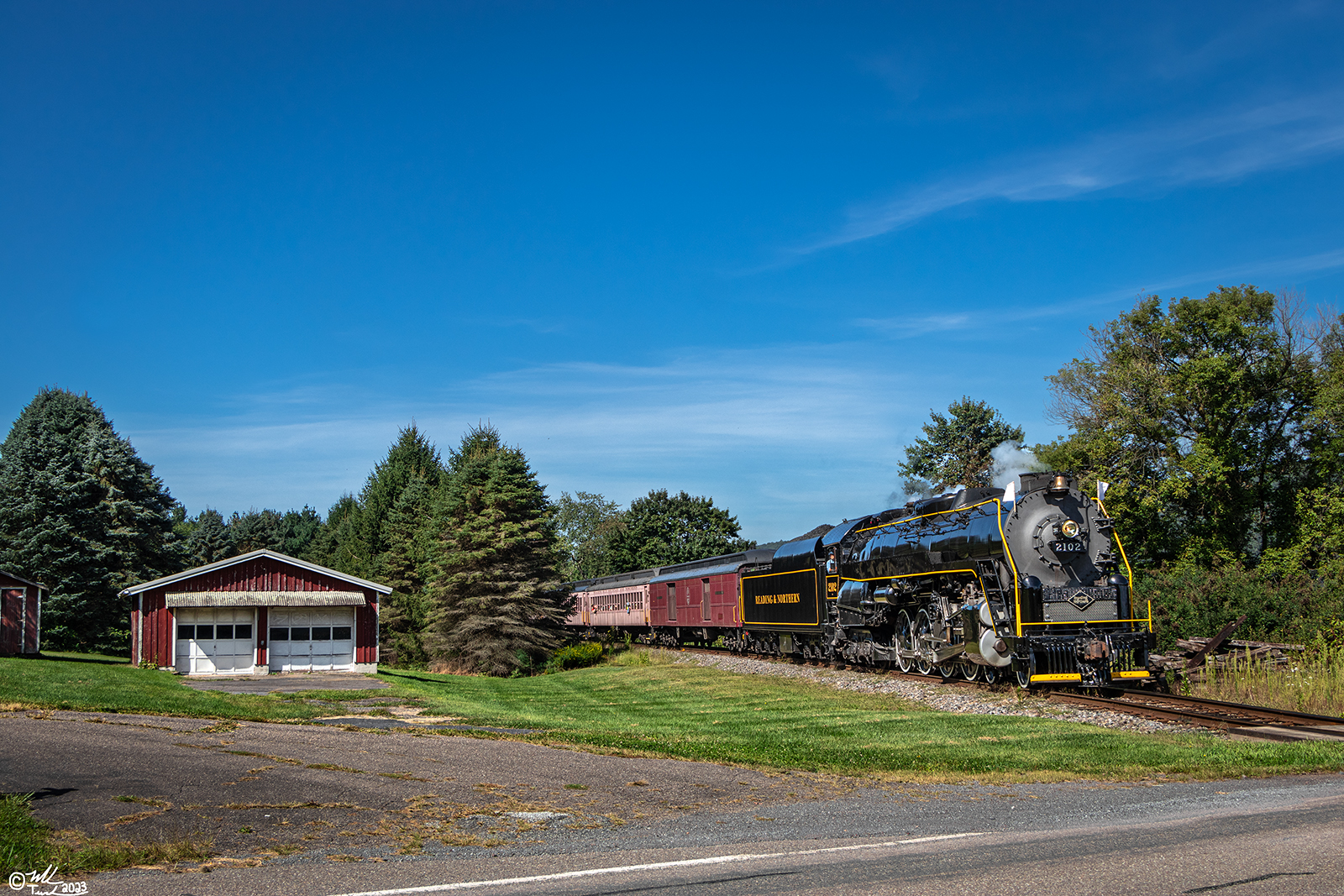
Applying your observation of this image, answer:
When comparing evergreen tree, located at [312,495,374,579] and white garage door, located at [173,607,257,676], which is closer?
white garage door, located at [173,607,257,676]

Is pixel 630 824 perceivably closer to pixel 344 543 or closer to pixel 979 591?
pixel 979 591

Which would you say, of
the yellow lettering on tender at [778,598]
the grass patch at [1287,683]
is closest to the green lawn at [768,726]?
the yellow lettering on tender at [778,598]

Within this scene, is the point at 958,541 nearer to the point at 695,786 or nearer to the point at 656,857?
the point at 695,786

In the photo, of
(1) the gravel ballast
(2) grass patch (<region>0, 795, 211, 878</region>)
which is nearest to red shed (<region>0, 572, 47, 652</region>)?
(1) the gravel ballast

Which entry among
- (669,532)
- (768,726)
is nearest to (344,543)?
(669,532)

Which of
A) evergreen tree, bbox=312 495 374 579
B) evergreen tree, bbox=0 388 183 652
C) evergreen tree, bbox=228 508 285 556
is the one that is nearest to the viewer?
evergreen tree, bbox=0 388 183 652

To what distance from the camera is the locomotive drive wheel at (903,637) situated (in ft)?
81.1

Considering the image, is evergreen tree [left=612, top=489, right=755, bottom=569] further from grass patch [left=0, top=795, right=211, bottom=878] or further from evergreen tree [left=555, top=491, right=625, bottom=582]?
grass patch [left=0, top=795, right=211, bottom=878]

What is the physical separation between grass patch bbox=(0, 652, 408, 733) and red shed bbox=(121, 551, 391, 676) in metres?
2.88

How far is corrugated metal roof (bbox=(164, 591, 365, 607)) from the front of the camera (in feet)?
105

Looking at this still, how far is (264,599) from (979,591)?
2289 centimetres

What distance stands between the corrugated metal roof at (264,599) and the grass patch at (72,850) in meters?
26.0

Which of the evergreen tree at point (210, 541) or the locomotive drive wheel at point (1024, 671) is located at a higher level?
the evergreen tree at point (210, 541)

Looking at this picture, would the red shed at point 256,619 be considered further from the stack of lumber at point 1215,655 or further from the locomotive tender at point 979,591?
the stack of lumber at point 1215,655
